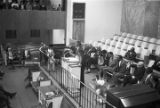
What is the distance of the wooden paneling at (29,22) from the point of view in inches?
456

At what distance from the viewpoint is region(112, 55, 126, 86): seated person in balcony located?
6.59m

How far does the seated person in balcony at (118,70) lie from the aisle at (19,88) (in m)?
2.78

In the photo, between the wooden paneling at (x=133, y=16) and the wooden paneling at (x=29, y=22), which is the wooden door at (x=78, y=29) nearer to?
the wooden paneling at (x=29, y=22)

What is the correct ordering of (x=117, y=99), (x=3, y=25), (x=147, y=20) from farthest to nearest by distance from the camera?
(x=147, y=20) < (x=3, y=25) < (x=117, y=99)

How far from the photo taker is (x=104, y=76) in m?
7.68

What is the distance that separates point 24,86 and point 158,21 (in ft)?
28.4

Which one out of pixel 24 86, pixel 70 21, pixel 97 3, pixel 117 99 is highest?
pixel 97 3

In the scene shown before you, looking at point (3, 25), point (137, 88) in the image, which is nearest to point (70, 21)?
point (3, 25)

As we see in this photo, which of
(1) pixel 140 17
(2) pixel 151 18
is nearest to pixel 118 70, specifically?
(2) pixel 151 18

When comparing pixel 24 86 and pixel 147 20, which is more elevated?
pixel 147 20

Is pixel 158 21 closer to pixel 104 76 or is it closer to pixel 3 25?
pixel 104 76

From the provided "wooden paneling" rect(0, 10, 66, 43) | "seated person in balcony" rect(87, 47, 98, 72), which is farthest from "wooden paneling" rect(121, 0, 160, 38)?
"seated person in balcony" rect(87, 47, 98, 72)

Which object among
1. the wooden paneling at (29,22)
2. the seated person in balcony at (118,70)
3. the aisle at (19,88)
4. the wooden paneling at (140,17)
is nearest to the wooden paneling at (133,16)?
the wooden paneling at (140,17)

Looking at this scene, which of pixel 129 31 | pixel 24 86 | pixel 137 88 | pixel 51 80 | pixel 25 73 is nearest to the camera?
pixel 137 88
